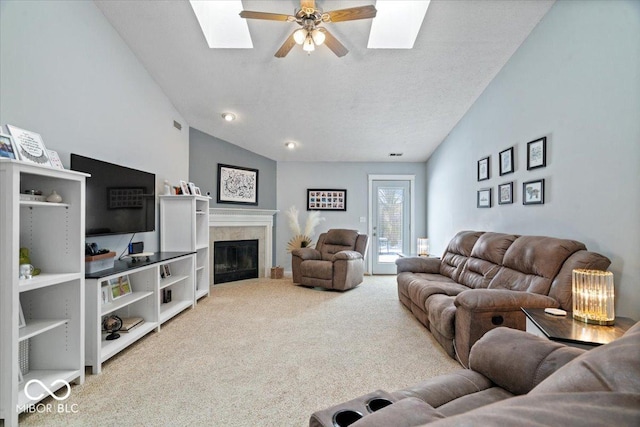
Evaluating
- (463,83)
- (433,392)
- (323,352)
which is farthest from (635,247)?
(463,83)

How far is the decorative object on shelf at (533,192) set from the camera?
2882 mm

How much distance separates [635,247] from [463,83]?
102 inches

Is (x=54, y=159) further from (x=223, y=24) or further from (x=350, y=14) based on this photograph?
(x=350, y=14)

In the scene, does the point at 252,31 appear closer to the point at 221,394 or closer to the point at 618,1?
the point at 618,1

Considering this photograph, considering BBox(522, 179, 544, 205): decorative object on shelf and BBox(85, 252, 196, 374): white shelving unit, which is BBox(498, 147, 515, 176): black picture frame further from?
BBox(85, 252, 196, 374): white shelving unit

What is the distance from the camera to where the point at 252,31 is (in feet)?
10.2

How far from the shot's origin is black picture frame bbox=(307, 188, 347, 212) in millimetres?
6387

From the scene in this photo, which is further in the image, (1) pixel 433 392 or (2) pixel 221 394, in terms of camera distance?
(2) pixel 221 394

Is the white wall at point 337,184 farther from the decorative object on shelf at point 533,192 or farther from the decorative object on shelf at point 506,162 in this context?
the decorative object on shelf at point 533,192

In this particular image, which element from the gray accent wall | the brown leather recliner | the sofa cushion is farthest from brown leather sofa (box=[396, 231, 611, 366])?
the gray accent wall

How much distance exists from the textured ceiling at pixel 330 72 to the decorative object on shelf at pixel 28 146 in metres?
1.68

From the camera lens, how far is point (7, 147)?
1.81 metres

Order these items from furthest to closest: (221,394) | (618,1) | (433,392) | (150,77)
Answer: (150,77) → (618,1) → (221,394) → (433,392)

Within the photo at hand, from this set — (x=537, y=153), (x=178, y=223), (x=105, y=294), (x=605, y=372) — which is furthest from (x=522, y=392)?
→ (x=178, y=223)
